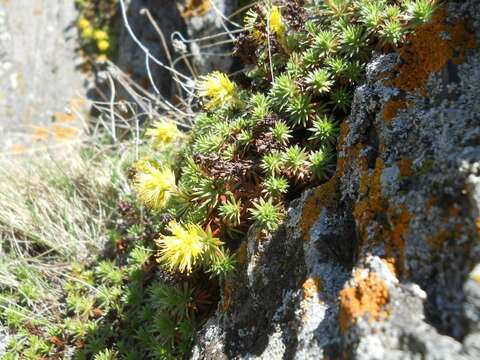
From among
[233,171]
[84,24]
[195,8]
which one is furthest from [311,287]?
[84,24]

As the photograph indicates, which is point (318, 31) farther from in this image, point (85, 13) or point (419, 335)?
point (85, 13)

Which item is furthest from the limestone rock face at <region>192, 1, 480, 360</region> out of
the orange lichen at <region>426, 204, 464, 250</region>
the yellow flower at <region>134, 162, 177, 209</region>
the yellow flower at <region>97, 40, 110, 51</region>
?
the yellow flower at <region>97, 40, 110, 51</region>

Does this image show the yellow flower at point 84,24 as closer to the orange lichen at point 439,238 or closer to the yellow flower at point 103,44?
the yellow flower at point 103,44

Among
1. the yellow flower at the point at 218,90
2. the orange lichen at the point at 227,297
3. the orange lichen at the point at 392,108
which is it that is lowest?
the orange lichen at the point at 227,297

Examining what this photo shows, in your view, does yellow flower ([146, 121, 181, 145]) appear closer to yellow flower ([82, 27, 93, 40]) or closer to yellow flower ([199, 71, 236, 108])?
yellow flower ([199, 71, 236, 108])

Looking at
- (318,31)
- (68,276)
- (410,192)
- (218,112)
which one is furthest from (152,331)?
(318,31)

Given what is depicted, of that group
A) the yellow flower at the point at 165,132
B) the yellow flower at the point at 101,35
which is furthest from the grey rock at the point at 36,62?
the yellow flower at the point at 165,132
